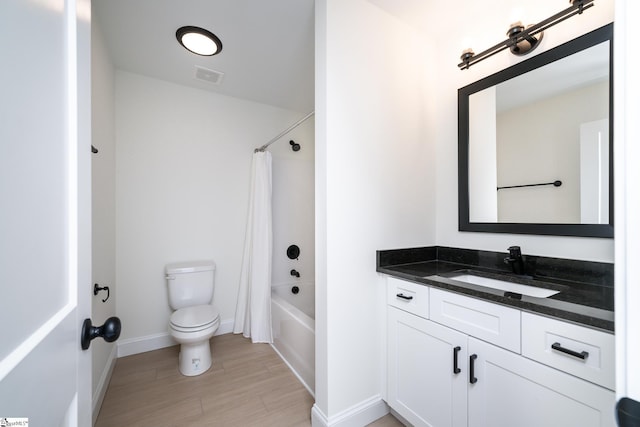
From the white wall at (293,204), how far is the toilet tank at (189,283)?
2.38ft

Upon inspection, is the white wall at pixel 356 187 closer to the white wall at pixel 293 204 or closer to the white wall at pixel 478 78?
the white wall at pixel 478 78

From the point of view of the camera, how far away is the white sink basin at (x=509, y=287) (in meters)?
1.22

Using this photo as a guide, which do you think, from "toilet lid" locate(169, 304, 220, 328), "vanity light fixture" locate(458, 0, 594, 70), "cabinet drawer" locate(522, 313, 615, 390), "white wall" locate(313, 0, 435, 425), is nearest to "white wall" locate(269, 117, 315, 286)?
"toilet lid" locate(169, 304, 220, 328)

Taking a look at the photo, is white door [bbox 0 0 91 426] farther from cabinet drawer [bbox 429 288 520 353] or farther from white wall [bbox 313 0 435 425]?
cabinet drawer [bbox 429 288 520 353]

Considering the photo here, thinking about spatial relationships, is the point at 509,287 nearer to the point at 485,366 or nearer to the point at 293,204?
the point at 485,366

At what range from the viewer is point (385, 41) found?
161 centimetres

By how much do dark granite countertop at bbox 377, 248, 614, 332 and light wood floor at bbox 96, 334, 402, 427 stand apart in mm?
937

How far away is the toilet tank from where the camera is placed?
7.20 ft

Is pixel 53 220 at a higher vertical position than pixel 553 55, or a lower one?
lower

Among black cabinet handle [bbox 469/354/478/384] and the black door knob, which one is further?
black cabinet handle [bbox 469/354/478/384]

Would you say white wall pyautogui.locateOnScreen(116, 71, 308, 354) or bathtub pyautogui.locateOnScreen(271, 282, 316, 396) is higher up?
white wall pyautogui.locateOnScreen(116, 71, 308, 354)

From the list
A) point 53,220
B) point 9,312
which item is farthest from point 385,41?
point 9,312

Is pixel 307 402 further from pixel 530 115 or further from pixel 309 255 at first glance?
pixel 530 115

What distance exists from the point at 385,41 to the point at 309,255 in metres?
2.25
